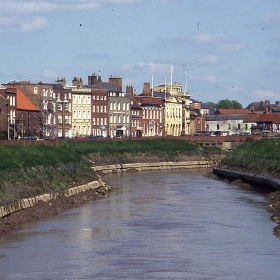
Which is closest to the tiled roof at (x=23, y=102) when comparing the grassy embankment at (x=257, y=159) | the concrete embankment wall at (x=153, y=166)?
the concrete embankment wall at (x=153, y=166)

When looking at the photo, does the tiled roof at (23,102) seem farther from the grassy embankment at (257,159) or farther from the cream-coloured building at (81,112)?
the grassy embankment at (257,159)

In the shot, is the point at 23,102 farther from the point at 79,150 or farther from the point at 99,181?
the point at 99,181

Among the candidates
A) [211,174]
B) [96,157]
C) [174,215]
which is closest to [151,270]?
[174,215]

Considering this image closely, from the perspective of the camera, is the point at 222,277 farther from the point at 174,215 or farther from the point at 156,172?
the point at 156,172

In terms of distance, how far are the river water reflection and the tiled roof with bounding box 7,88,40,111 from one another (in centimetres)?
7149

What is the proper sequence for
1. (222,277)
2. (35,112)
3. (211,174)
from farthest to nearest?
(35,112), (211,174), (222,277)

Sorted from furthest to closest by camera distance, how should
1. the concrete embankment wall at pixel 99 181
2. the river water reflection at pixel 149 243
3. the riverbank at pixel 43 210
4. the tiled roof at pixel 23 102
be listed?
the tiled roof at pixel 23 102, the concrete embankment wall at pixel 99 181, the riverbank at pixel 43 210, the river water reflection at pixel 149 243

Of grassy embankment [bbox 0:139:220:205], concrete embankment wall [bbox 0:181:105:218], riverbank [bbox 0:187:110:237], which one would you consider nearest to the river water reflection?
riverbank [bbox 0:187:110:237]

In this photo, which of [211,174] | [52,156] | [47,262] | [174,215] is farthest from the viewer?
[211,174]

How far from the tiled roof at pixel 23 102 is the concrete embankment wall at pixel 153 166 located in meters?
20.9

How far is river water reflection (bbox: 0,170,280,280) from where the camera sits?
149 ft

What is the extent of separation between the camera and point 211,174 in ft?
402

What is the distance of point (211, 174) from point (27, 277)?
3131 inches

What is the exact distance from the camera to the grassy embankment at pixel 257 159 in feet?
328
